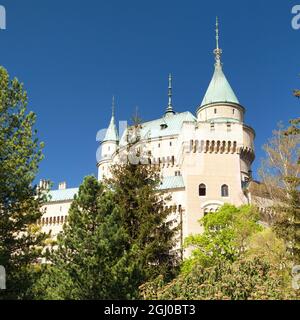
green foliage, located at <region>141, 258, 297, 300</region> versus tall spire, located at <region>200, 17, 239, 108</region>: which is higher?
tall spire, located at <region>200, 17, 239, 108</region>

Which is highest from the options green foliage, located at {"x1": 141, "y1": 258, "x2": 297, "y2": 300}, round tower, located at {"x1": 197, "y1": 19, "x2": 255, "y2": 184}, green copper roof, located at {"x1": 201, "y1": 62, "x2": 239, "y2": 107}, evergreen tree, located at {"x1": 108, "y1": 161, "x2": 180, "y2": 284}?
green copper roof, located at {"x1": 201, "y1": 62, "x2": 239, "y2": 107}

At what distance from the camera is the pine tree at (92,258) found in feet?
52.7

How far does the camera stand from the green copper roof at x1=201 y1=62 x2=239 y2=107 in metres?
47.6

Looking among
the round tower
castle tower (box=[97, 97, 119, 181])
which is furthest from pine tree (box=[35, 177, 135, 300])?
castle tower (box=[97, 97, 119, 181])

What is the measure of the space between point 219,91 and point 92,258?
34990 mm

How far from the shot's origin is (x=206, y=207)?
138 ft

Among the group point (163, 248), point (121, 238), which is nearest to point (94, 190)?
point (121, 238)

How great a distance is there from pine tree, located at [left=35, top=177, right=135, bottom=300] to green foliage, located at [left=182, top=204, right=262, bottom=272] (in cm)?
1189

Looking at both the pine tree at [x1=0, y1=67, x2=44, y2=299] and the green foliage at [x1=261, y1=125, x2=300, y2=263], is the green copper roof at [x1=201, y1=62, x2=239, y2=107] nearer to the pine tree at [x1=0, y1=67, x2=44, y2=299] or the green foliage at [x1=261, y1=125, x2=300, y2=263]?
the green foliage at [x1=261, y1=125, x2=300, y2=263]

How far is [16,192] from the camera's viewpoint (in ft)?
52.7

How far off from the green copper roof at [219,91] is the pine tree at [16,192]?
107ft

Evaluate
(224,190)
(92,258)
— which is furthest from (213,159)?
(92,258)

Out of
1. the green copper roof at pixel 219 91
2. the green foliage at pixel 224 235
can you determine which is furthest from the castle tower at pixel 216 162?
the green foliage at pixel 224 235

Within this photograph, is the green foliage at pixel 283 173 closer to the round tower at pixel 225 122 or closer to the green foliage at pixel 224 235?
the green foliage at pixel 224 235
